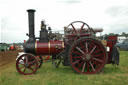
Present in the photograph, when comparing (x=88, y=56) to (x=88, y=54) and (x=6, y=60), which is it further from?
(x=6, y=60)

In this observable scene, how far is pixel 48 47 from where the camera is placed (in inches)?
272

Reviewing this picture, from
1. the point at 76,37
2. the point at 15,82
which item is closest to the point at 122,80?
the point at 76,37

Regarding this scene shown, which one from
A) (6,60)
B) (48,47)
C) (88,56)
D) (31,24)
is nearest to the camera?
(88,56)

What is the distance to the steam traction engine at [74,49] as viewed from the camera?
6.35m

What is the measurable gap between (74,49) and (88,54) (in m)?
0.64

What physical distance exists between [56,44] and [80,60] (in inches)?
51.3

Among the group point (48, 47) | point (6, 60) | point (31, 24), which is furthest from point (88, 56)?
point (6, 60)

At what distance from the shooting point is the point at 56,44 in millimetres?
6938

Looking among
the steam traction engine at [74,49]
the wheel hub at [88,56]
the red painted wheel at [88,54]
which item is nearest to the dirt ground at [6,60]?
the steam traction engine at [74,49]

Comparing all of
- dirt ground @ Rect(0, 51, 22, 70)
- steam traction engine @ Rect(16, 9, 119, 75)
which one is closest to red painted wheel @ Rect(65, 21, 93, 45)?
steam traction engine @ Rect(16, 9, 119, 75)

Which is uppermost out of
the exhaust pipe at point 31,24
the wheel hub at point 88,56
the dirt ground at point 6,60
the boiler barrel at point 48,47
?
the exhaust pipe at point 31,24

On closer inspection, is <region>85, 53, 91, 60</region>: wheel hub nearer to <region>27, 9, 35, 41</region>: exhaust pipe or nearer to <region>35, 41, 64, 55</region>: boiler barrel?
<region>35, 41, 64, 55</region>: boiler barrel

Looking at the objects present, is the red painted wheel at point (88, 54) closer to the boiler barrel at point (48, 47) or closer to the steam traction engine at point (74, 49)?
the steam traction engine at point (74, 49)

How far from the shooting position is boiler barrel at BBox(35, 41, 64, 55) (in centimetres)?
691
